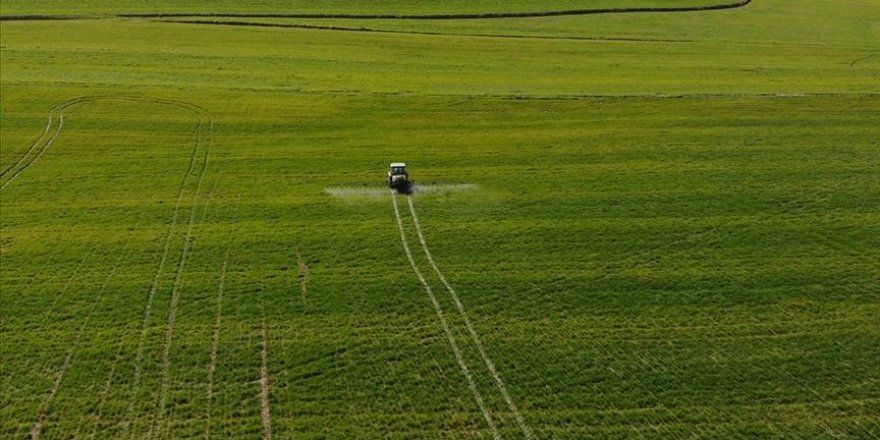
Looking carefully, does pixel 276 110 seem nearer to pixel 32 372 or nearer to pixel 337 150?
pixel 337 150

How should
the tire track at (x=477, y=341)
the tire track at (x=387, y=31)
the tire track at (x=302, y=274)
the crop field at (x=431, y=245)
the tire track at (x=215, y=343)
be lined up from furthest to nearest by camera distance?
1. the tire track at (x=387, y=31)
2. the tire track at (x=302, y=274)
3. the crop field at (x=431, y=245)
4. the tire track at (x=477, y=341)
5. the tire track at (x=215, y=343)

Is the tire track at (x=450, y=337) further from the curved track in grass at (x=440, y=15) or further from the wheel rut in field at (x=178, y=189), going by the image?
the curved track in grass at (x=440, y=15)

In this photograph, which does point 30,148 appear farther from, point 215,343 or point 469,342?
point 469,342

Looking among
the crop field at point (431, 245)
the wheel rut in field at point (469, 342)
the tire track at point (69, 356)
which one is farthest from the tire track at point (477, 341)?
the tire track at point (69, 356)

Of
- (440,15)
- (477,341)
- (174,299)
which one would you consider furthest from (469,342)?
(440,15)

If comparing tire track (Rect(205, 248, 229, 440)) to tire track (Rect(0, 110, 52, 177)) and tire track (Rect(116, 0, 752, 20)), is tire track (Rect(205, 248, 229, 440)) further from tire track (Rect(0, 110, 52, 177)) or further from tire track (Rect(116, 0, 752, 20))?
tire track (Rect(116, 0, 752, 20))

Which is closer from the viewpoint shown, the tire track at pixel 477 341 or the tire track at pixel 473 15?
the tire track at pixel 477 341
